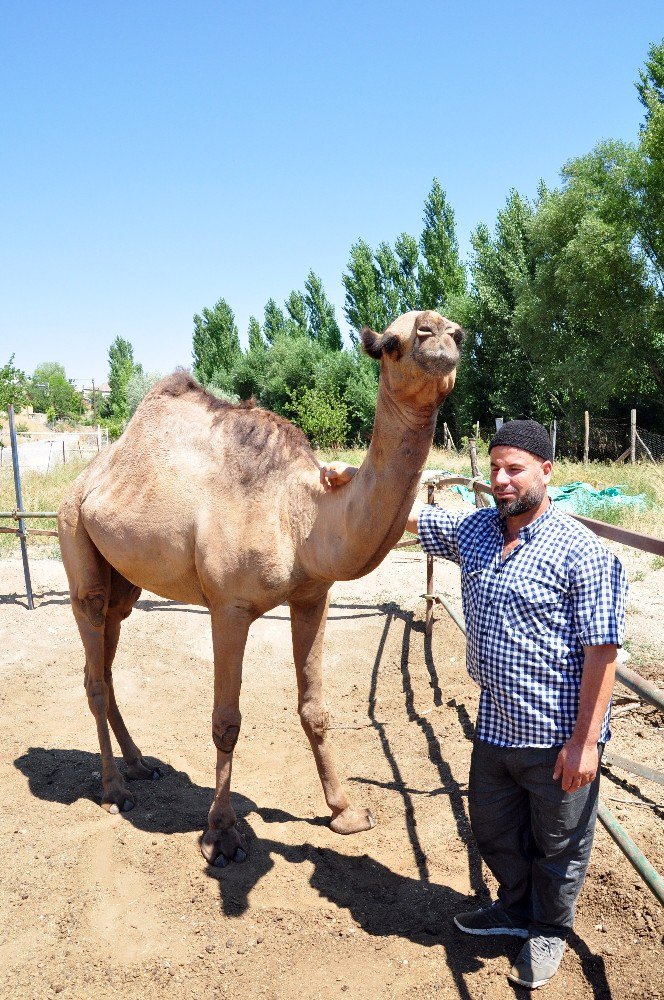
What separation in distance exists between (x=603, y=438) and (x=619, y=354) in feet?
9.59

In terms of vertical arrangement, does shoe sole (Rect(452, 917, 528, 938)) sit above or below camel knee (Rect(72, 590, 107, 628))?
below

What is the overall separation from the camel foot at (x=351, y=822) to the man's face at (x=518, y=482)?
2.19 m

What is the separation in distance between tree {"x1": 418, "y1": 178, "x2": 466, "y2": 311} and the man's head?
32.5 meters

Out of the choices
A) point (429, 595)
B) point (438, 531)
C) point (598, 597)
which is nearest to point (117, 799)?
point (438, 531)

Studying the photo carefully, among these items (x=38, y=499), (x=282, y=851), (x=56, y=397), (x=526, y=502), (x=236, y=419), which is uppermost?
(x=56, y=397)

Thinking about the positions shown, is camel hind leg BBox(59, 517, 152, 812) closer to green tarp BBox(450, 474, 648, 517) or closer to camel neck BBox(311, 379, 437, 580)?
camel neck BBox(311, 379, 437, 580)

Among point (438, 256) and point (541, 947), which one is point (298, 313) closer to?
point (438, 256)

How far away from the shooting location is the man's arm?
234 cm

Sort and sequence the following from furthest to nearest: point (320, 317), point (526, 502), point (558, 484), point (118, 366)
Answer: point (118, 366)
point (320, 317)
point (558, 484)
point (526, 502)

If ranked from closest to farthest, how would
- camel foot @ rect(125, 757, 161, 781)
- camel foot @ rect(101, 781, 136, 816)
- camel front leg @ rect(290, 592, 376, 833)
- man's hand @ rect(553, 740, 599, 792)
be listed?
man's hand @ rect(553, 740, 599, 792) → camel front leg @ rect(290, 592, 376, 833) → camel foot @ rect(101, 781, 136, 816) → camel foot @ rect(125, 757, 161, 781)

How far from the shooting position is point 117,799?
13.9ft

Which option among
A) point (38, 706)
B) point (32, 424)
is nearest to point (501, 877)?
point (38, 706)

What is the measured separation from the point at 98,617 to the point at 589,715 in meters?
3.16

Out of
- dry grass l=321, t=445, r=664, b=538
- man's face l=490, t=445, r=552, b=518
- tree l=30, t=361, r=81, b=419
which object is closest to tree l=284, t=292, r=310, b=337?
dry grass l=321, t=445, r=664, b=538
